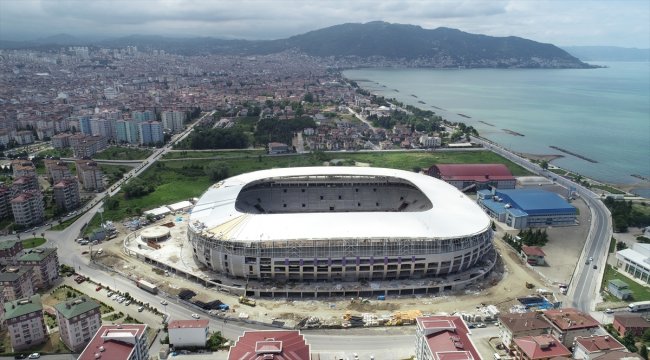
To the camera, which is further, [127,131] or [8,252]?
[127,131]

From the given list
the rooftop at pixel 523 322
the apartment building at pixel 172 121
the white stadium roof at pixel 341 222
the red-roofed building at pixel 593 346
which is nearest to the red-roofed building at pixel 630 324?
the red-roofed building at pixel 593 346

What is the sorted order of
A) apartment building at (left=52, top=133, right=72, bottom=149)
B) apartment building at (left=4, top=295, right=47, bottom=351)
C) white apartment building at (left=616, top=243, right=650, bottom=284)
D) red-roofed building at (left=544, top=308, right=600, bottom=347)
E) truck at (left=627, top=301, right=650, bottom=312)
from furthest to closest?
1. apartment building at (left=52, top=133, right=72, bottom=149)
2. white apartment building at (left=616, top=243, right=650, bottom=284)
3. truck at (left=627, top=301, right=650, bottom=312)
4. red-roofed building at (left=544, top=308, right=600, bottom=347)
5. apartment building at (left=4, top=295, right=47, bottom=351)

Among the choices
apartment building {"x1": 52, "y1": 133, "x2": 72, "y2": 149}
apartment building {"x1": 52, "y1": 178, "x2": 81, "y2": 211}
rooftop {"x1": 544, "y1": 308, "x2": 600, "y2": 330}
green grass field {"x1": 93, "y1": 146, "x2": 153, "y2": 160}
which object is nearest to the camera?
rooftop {"x1": 544, "y1": 308, "x2": 600, "y2": 330}

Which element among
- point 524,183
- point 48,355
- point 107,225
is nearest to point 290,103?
point 524,183

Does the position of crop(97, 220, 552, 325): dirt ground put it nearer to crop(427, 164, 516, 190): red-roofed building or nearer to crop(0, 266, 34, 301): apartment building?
crop(0, 266, 34, 301): apartment building

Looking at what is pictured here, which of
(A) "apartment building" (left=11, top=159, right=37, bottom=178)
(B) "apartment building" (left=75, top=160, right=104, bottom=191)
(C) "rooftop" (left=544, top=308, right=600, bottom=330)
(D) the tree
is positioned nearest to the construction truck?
(C) "rooftop" (left=544, top=308, right=600, bottom=330)

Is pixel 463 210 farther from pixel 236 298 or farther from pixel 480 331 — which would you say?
pixel 236 298

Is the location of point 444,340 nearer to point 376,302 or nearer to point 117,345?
point 376,302

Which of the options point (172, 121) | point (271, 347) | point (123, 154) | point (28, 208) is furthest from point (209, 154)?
point (271, 347)
